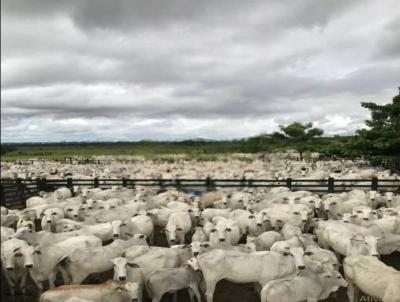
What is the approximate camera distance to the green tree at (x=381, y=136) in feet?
52.7

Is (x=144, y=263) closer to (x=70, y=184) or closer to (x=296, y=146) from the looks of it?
(x=70, y=184)

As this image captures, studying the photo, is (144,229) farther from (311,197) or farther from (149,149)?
(311,197)

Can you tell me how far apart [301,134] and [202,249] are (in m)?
18.0

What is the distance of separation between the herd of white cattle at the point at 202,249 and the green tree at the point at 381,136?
2.57m

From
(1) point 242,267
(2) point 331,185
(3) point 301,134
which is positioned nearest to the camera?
(1) point 242,267

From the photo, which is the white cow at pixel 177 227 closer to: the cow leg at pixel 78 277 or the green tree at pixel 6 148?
the cow leg at pixel 78 277

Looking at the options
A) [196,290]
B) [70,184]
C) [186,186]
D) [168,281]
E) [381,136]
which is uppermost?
[381,136]

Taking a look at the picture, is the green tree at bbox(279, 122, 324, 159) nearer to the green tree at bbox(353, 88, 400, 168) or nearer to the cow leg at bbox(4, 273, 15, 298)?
the green tree at bbox(353, 88, 400, 168)

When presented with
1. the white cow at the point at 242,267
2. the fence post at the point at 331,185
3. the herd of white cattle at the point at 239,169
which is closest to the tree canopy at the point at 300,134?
the herd of white cattle at the point at 239,169

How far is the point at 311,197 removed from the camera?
640 inches

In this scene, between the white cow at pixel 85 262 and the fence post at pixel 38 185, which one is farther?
the fence post at pixel 38 185

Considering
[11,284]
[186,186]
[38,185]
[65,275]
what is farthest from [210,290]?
[186,186]

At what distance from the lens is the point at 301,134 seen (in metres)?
26.3

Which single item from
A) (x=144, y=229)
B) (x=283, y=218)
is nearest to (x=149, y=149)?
(x=144, y=229)
